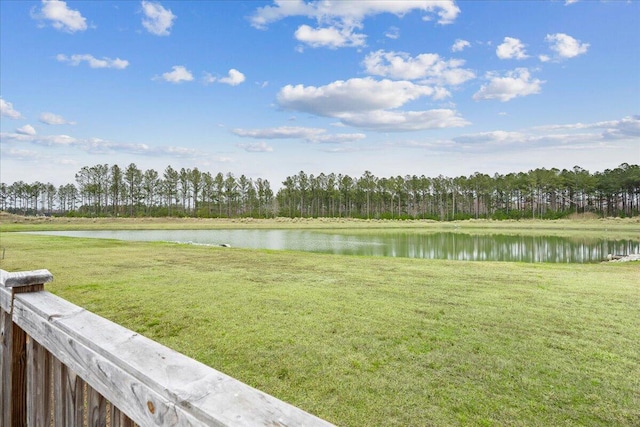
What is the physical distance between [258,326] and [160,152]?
94.1 metres

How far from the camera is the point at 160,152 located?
294 ft

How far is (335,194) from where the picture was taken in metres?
96.0

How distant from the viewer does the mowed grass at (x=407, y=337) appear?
338 centimetres

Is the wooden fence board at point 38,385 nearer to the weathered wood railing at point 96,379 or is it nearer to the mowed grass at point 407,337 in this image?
the weathered wood railing at point 96,379

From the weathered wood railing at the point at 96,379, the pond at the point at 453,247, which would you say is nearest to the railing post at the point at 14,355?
the weathered wood railing at the point at 96,379

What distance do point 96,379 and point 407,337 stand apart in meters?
4.36

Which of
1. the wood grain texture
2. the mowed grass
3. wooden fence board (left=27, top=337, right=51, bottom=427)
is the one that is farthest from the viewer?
the mowed grass

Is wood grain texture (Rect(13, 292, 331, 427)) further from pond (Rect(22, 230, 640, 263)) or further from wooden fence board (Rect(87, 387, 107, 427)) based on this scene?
pond (Rect(22, 230, 640, 263))

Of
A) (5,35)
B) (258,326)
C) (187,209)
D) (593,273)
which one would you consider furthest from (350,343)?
(187,209)

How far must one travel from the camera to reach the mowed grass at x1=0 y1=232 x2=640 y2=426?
338 cm

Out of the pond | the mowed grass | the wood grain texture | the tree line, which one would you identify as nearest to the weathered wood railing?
the wood grain texture

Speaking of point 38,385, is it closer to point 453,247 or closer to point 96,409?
point 96,409

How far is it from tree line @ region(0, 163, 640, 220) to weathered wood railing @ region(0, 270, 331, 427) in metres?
83.2

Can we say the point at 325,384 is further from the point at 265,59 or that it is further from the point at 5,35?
the point at 265,59
